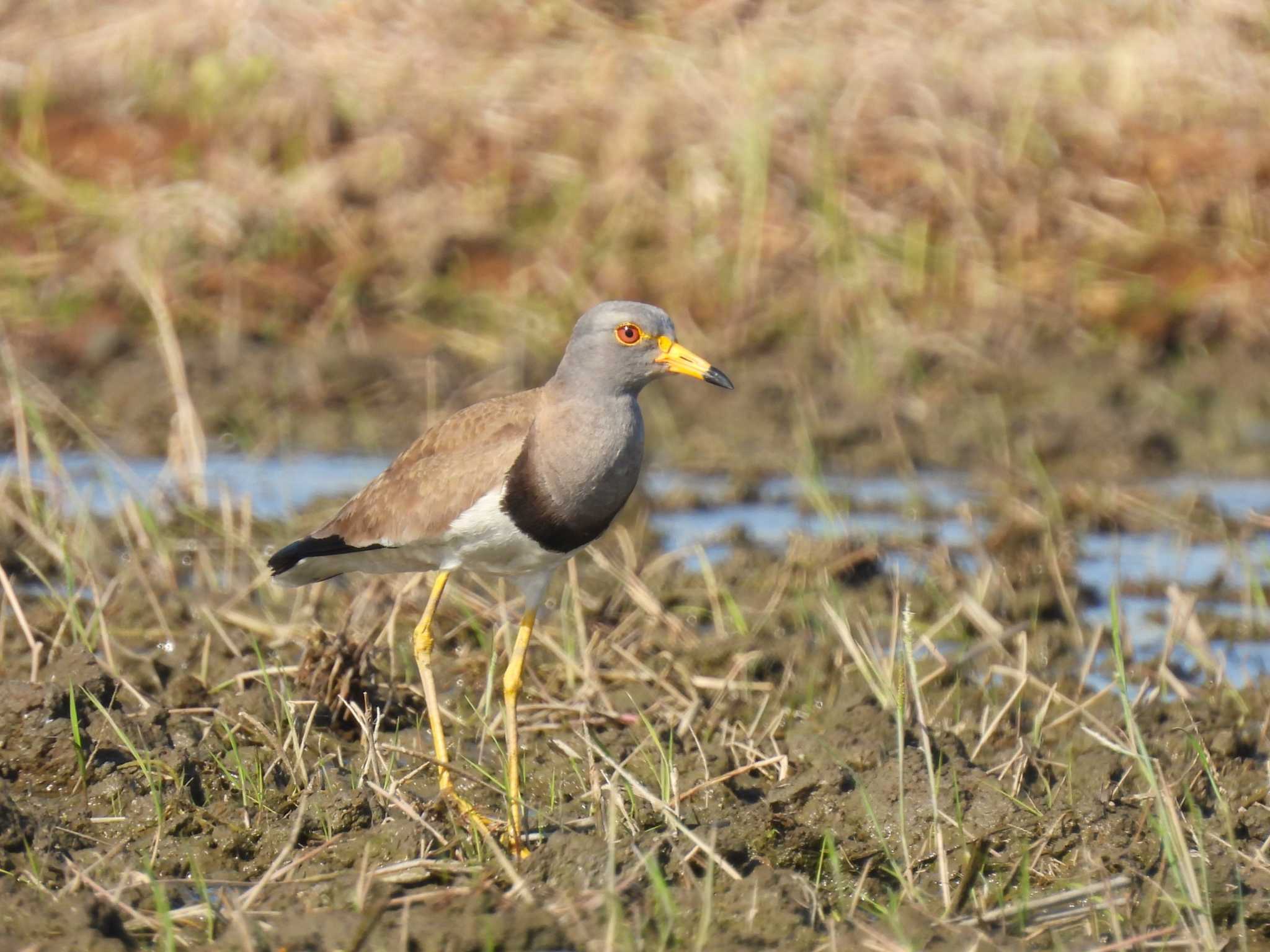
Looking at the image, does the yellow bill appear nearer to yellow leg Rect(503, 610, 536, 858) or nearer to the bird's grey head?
the bird's grey head

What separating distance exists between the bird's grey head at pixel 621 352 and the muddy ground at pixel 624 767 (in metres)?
0.88

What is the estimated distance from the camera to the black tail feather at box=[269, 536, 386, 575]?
5445mm

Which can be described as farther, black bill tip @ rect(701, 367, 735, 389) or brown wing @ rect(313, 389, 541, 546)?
black bill tip @ rect(701, 367, 735, 389)

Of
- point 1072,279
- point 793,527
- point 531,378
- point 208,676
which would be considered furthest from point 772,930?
point 1072,279

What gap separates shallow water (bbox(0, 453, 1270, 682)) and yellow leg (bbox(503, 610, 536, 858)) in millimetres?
1614

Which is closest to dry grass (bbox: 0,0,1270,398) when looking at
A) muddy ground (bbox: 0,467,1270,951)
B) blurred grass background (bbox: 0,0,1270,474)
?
blurred grass background (bbox: 0,0,1270,474)

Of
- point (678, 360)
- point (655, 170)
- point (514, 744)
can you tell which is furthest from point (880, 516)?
point (655, 170)

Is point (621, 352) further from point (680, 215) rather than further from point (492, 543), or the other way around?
point (680, 215)

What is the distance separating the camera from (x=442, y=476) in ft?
17.3

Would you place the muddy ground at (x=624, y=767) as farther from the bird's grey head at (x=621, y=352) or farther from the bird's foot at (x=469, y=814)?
the bird's grey head at (x=621, y=352)

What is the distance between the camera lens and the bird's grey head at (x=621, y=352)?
5.21 m

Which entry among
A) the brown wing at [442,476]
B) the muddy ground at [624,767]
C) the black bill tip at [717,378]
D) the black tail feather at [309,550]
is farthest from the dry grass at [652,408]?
the black bill tip at [717,378]

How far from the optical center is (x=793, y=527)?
819 cm

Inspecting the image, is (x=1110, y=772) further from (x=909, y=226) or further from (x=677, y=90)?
(x=677, y=90)
